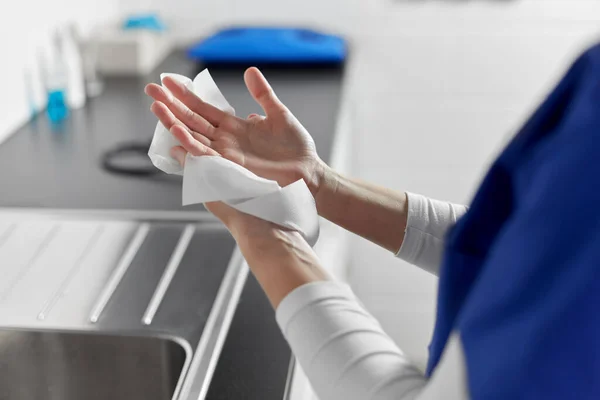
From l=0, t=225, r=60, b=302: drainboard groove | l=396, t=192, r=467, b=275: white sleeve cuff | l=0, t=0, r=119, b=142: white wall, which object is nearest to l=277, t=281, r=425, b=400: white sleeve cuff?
l=396, t=192, r=467, b=275: white sleeve cuff

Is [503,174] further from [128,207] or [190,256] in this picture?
[128,207]

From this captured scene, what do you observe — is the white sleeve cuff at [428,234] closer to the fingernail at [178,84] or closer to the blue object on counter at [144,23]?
the fingernail at [178,84]

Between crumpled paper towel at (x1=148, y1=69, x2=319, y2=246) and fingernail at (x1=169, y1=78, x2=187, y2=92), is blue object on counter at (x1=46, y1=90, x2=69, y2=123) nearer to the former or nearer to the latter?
fingernail at (x1=169, y1=78, x2=187, y2=92)

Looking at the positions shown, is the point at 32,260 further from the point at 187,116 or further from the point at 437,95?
the point at 437,95

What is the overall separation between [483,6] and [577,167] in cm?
186

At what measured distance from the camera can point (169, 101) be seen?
966mm

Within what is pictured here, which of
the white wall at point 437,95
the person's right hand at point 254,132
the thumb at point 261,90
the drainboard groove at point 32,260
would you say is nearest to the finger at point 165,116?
the person's right hand at point 254,132

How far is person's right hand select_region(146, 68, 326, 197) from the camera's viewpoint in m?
0.93

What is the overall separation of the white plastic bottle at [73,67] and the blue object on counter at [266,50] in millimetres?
350

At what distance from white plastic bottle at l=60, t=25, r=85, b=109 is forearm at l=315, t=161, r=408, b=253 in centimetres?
98

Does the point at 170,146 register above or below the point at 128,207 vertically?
above

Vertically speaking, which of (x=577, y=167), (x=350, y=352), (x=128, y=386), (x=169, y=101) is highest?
(x=577, y=167)

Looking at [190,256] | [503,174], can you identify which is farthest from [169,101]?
[503,174]

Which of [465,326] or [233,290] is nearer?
[465,326]
